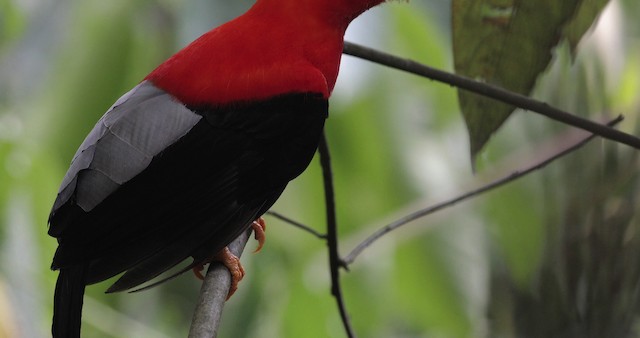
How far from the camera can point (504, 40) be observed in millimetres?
1557

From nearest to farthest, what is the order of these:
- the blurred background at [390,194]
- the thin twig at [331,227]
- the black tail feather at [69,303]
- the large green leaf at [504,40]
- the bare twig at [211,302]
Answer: the bare twig at [211,302]
the black tail feather at [69,303]
the large green leaf at [504,40]
the thin twig at [331,227]
the blurred background at [390,194]

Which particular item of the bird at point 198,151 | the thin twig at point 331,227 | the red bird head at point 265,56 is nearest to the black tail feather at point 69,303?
the bird at point 198,151

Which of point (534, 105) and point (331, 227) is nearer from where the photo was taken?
point (534, 105)

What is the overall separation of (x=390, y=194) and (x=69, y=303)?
230 centimetres

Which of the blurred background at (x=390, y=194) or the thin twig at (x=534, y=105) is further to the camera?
the blurred background at (x=390, y=194)

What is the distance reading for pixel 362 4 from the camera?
1780mm

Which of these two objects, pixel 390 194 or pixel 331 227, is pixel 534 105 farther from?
pixel 390 194

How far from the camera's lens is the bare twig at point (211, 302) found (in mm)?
1272

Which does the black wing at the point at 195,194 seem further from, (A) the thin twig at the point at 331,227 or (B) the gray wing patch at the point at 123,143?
(A) the thin twig at the point at 331,227

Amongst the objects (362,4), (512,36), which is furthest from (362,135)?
(512,36)

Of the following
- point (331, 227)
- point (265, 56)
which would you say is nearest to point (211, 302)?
point (265, 56)

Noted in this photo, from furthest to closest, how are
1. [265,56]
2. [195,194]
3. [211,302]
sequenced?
[265,56] → [195,194] → [211,302]

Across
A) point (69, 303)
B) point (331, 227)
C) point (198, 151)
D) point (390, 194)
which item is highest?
point (198, 151)

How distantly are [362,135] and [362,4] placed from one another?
1.91m
